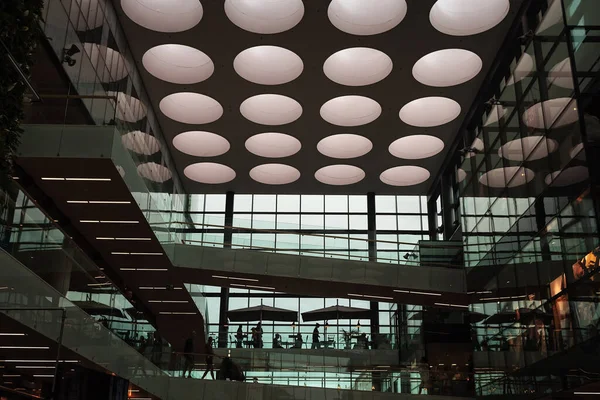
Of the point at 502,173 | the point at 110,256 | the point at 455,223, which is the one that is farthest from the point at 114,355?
the point at 455,223

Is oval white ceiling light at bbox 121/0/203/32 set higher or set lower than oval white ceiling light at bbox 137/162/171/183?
higher

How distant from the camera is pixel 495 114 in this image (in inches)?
953

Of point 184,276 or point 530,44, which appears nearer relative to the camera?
point 530,44

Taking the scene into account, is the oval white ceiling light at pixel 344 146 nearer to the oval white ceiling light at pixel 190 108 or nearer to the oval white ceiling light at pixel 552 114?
the oval white ceiling light at pixel 190 108

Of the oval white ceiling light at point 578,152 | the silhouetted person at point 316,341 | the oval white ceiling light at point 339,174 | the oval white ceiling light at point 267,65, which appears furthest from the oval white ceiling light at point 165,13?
the oval white ceiling light at point 339,174

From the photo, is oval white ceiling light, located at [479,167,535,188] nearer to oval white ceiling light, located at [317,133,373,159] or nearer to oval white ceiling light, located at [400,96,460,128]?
oval white ceiling light, located at [400,96,460,128]

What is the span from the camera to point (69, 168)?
17000 mm

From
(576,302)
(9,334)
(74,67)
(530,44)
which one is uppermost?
(530,44)

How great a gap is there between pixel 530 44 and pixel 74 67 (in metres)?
13.3

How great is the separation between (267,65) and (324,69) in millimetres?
2282

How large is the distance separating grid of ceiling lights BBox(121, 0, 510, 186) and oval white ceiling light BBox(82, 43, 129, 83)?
167 centimetres

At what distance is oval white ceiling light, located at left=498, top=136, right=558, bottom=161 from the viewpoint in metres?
18.8

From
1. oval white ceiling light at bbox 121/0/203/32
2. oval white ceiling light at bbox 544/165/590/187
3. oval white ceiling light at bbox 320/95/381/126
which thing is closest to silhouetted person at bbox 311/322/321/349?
oval white ceiling light at bbox 320/95/381/126

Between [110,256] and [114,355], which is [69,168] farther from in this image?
[110,256]
